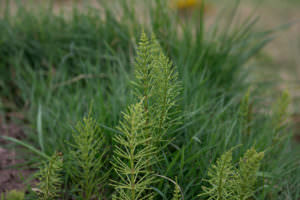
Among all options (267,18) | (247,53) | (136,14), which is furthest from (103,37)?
(267,18)

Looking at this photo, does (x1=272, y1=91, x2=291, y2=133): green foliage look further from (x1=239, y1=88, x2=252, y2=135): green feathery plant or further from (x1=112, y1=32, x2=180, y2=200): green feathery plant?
(x1=112, y1=32, x2=180, y2=200): green feathery plant

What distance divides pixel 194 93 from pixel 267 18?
13.9 ft

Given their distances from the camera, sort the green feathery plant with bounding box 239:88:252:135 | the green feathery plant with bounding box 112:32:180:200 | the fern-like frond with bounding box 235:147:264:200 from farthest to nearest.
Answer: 1. the green feathery plant with bounding box 239:88:252:135
2. the green feathery plant with bounding box 112:32:180:200
3. the fern-like frond with bounding box 235:147:264:200

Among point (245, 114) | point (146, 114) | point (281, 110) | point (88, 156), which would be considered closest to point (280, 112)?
point (281, 110)

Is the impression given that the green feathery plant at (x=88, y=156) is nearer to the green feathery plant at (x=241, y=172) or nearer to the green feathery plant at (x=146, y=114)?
the green feathery plant at (x=146, y=114)

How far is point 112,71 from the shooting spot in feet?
7.38

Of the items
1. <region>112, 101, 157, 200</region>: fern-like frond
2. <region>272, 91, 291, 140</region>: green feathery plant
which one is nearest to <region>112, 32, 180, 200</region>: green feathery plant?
<region>112, 101, 157, 200</region>: fern-like frond

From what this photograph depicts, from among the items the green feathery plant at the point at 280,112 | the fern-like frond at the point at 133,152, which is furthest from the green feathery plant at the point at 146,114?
the green feathery plant at the point at 280,112

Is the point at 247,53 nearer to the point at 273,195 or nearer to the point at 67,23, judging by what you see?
the point at 273,195

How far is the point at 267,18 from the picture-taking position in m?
5.40

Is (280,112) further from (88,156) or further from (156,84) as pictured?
(88,156)

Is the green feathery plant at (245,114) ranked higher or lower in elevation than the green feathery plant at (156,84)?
lower

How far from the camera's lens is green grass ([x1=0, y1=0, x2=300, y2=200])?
1.68m

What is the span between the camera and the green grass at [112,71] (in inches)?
66.2
